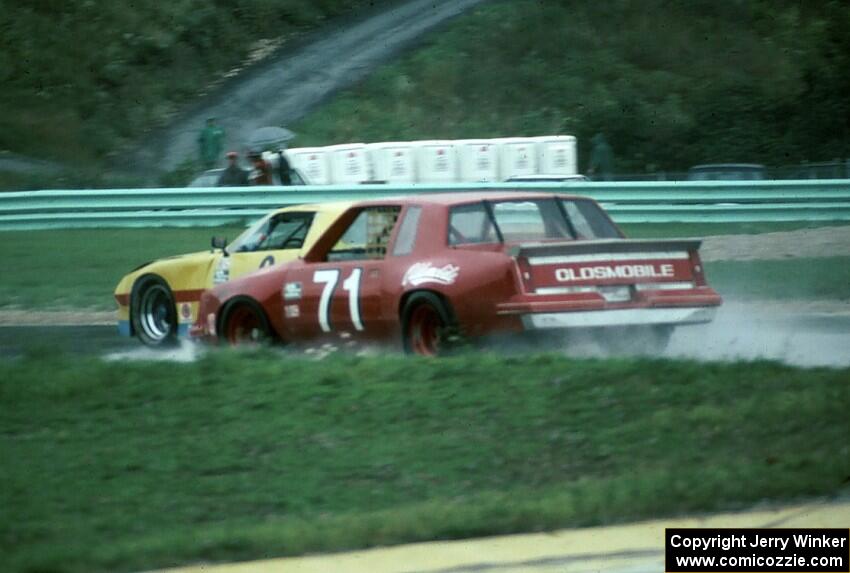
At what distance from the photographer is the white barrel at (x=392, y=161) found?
30641mm

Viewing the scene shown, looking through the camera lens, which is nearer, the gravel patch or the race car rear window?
the race car rear window

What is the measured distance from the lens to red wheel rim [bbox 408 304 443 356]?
11.0 meters

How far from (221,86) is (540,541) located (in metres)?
34.0

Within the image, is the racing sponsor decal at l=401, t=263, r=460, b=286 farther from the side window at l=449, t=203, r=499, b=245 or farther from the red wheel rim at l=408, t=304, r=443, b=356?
the side window at l=449, t=203, r=499, b=245

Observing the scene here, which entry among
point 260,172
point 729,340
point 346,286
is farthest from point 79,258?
point 729,340

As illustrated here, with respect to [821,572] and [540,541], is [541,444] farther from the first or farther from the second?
[821,572]

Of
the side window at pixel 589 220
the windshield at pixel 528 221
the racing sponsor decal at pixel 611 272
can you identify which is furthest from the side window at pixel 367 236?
the racing sponsor decal at pixel 611 272

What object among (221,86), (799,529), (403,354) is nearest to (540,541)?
(799,529)

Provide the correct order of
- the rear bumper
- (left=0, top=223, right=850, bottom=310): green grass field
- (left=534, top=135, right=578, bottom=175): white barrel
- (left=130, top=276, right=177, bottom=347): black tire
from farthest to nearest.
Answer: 1. (left=534, top=135, right=578, bottom=175): white barrel
2. (left=0, top=223, right=850, bottom=310): green grass field
3. (left=130, top=276, right=177, bottom=347): black tire
4. the rear bumper

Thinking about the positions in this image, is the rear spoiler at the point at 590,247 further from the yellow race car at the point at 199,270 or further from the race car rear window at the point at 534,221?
the yellow race car at the point at 199,270

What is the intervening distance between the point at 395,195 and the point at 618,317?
11284 millimetres

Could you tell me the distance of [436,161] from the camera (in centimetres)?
3089

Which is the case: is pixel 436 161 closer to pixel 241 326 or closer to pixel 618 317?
pixel 241 326

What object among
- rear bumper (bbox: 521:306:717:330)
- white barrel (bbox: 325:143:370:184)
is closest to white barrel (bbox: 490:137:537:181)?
white barrel (bbox: 325:143:370:184)
